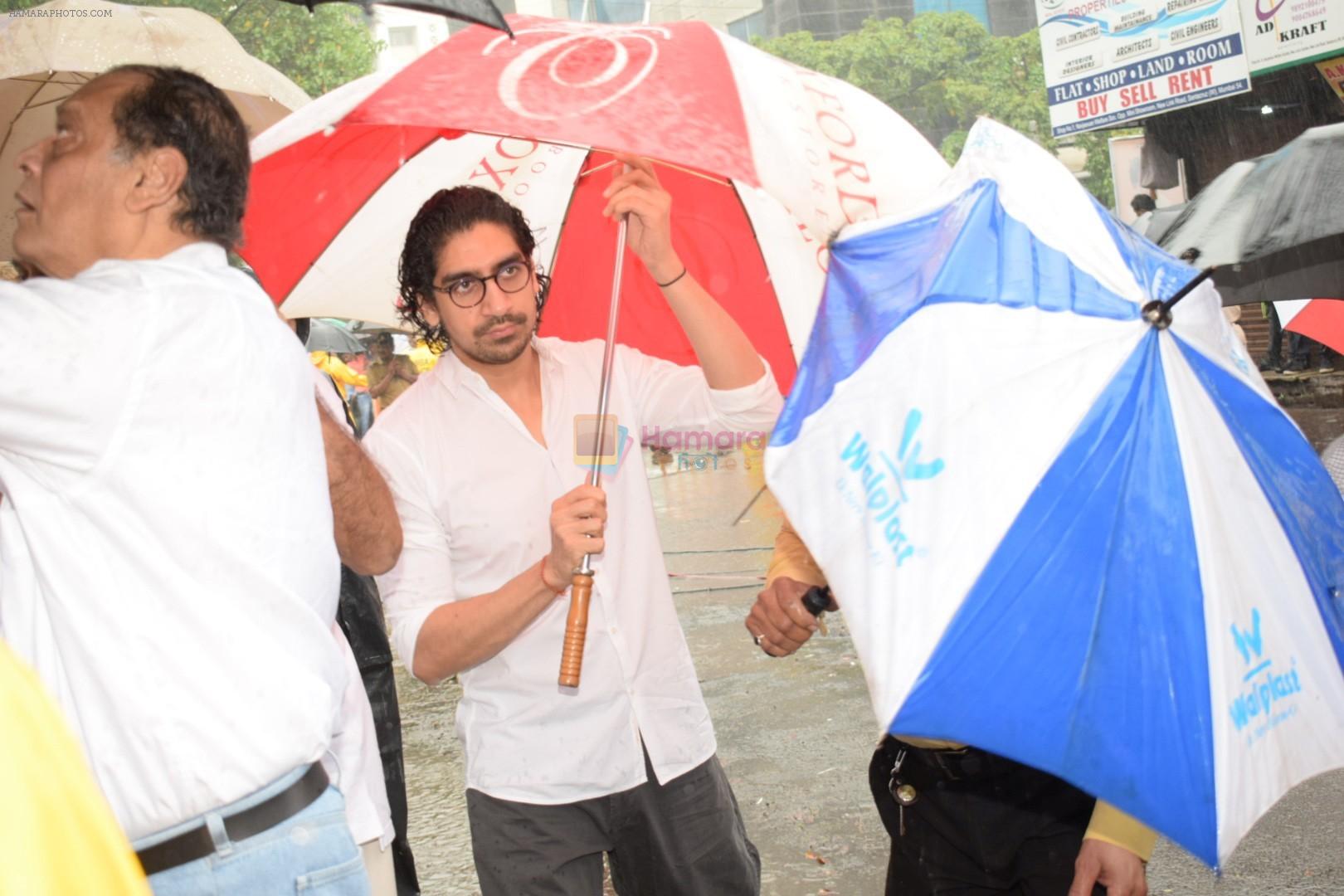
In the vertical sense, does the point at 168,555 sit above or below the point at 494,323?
below

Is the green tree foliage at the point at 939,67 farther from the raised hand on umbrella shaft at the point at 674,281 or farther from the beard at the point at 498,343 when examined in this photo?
the beard at the point at 498,343

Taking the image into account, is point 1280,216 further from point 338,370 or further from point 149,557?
point 338,370

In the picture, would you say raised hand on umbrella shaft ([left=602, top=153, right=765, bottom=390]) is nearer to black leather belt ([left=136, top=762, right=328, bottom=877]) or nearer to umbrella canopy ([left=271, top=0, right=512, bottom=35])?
umbrella canopy ([left=271, top=0, right=512, bottom=35])

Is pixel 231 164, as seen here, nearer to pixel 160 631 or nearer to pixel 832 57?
pixel 160 631

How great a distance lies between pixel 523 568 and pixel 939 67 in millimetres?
69604

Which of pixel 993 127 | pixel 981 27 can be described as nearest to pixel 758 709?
pixel 993 127

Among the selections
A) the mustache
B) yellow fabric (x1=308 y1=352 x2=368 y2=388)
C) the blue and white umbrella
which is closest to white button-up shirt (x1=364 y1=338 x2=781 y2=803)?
the mustache

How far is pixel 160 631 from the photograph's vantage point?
6.33ft

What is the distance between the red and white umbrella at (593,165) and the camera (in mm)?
2582

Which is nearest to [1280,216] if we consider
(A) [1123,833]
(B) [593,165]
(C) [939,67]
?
(A) [1123,833]

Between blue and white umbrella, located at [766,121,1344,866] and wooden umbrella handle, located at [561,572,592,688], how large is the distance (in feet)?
2.02

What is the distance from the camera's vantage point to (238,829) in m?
1.98

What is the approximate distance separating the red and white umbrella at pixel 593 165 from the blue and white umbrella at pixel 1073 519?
14.5 inches

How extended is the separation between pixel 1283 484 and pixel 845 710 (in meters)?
4.45
